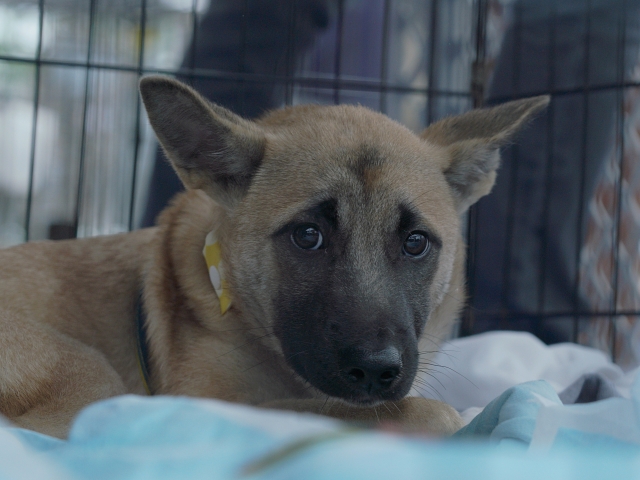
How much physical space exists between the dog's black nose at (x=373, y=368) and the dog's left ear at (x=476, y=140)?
93 centimetres

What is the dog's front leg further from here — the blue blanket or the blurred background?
the blurred background

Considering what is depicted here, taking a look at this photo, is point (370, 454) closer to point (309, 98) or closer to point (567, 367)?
point (567, 367)

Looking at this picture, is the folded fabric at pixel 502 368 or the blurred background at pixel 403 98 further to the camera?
the blurred background at pixel 403 98

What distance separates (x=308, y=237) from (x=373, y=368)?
20.4 inches

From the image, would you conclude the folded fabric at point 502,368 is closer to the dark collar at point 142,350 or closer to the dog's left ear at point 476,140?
the dog's left ear at point 476,140

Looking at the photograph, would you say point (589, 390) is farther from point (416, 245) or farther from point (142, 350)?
point (142, 350)

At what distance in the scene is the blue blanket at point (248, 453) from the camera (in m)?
0.81

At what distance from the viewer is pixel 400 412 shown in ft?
6.26

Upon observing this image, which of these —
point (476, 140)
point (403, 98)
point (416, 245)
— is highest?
point (403, 98)

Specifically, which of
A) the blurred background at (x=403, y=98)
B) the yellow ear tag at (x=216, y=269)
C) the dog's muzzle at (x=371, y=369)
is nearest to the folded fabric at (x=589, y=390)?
the dog's muzzle at (x=371, y=369)

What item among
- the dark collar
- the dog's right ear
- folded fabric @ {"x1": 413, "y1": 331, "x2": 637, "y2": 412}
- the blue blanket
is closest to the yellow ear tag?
the dog's right ear

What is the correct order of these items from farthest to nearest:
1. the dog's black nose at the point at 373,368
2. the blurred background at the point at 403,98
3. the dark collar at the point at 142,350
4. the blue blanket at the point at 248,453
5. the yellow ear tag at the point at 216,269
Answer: the blurred background at the point at 403,98, the dark collar at the point at 142,350, the yellow ear tag at the point at 216,269, the dog's black nose at the point at 373,368, the blue blanket at the point at 248,453

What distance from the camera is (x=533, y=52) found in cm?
383

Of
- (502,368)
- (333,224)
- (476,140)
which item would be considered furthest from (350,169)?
(502,368)
